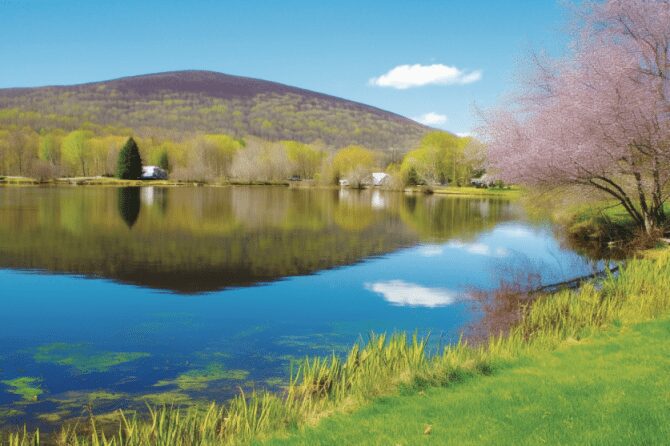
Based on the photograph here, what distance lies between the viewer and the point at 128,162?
125 m

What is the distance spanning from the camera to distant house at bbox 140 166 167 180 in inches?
5497

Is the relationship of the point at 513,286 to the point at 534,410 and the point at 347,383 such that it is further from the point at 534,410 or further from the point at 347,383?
the point at 534,410

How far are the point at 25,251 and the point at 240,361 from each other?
57.0 ft

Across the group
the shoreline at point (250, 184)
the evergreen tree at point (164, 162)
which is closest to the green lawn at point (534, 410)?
the shoreline at point (250, 184)

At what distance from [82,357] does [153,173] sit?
13622cm

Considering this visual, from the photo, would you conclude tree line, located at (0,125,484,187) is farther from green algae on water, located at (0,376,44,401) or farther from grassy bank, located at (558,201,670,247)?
green algae on water, located at (0,376,44,401)

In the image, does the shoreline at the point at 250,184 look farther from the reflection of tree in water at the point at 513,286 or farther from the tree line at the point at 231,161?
the reflection of tree in water at the point at 513,286

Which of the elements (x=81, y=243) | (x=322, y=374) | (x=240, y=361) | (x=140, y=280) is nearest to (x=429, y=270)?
(x=140, y=280)

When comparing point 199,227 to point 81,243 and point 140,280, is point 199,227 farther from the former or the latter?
point 140,280

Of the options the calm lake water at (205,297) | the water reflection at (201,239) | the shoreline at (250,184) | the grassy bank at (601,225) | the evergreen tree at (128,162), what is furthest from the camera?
the evergreen tree at (128,162)

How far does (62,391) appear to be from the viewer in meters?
9.82

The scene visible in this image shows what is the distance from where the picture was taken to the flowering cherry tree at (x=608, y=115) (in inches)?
888

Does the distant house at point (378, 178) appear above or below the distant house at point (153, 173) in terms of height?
below

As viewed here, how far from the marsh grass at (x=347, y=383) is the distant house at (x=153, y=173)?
437 ft
